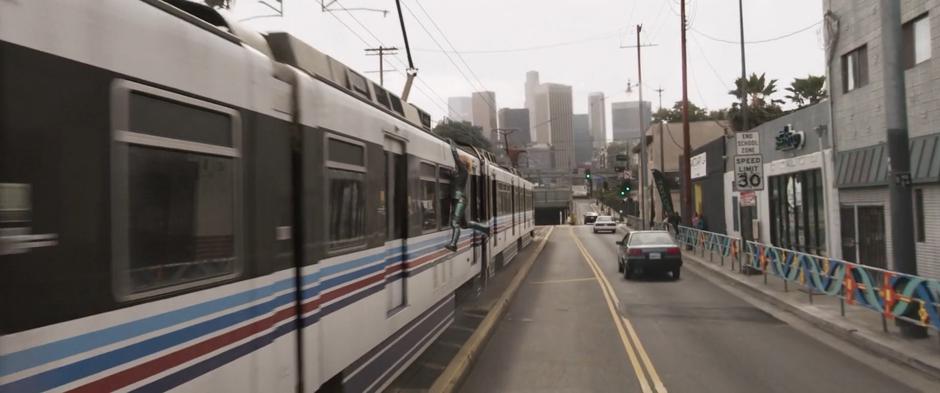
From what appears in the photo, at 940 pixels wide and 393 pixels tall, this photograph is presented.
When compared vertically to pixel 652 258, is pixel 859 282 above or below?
above

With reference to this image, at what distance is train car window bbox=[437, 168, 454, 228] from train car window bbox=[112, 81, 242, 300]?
5491 millimetres

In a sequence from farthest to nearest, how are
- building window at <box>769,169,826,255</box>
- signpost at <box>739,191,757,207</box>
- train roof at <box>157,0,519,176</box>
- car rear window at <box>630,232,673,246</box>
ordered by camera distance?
building window at <box>769,169,826,255</box> < car rear window at <box>630,232,673,246</box> < signpost at <box>739,191,757,207</box> < train roof at <box>157,0,519,176</box>

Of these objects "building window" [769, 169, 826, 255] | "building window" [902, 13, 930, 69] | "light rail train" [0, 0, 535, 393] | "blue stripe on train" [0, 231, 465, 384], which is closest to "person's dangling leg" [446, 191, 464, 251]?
"light rail train" [0, 0, 535, 393]

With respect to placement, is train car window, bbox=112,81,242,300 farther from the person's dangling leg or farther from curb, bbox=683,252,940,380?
curb, bbox=683,252,940,380

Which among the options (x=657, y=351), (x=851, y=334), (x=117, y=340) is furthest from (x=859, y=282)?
(x=117, y=340)

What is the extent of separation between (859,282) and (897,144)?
2.34m

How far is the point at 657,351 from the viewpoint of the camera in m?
9.44

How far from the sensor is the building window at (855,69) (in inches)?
655

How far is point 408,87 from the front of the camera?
48.5 feet

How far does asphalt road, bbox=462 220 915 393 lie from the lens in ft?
25.1

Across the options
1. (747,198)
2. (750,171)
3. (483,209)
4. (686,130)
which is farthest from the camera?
(686,130)

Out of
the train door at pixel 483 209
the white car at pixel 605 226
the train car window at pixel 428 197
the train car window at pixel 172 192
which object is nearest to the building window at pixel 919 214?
the train door at pixel 483 209

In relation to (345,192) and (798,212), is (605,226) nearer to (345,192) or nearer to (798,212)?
(798,212)

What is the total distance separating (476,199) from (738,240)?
1027 cm
